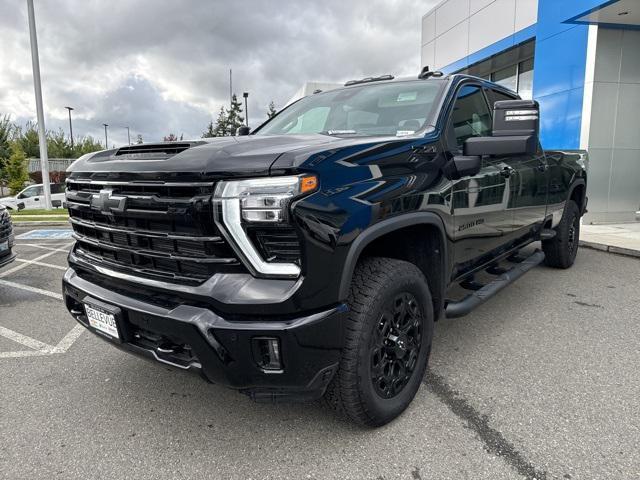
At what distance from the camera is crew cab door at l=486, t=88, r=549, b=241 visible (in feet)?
11.9

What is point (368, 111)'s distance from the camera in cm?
320

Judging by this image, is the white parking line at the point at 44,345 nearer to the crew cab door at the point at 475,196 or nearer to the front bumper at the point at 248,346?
the front bumper at the point at 248,346

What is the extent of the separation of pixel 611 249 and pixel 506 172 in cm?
449

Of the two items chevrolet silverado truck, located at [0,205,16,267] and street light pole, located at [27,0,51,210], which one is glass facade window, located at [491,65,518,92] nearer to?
chevrolet silverado truck, located at [0,205,16,267]

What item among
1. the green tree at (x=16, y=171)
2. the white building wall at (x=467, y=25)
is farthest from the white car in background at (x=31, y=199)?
the white building wall at (x=467, y=25)

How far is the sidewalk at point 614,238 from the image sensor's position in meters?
6.72

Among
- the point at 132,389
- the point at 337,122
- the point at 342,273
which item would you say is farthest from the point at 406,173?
the point at 132,389

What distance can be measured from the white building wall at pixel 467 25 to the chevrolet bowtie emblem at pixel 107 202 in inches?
443

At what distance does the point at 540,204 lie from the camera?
170 inches

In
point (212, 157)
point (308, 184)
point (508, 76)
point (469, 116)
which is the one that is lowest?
point (308, 184)

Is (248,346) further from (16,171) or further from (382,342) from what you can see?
(16,171)

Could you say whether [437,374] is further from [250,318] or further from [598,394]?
[250,318]

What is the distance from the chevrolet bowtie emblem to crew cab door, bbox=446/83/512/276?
5.91 ft

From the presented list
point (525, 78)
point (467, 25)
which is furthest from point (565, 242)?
point (467, 25)
